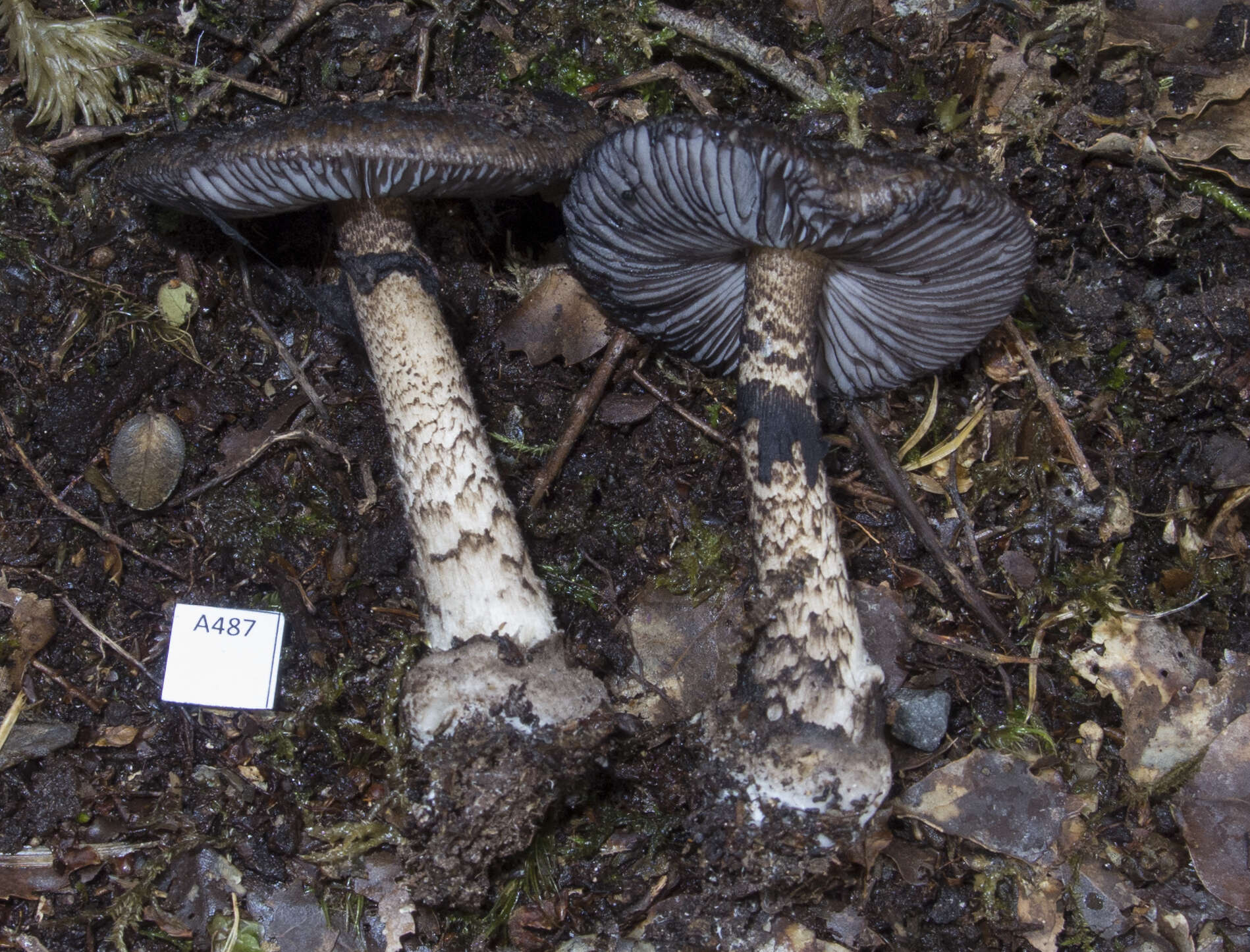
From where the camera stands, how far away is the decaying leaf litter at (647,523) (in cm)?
254

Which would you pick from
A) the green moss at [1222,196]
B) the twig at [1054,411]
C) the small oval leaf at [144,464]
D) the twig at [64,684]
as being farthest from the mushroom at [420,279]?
the green moss at [1222,196]

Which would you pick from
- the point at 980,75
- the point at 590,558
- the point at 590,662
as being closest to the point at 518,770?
the point at 590,662

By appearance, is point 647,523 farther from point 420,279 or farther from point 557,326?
point 420,279

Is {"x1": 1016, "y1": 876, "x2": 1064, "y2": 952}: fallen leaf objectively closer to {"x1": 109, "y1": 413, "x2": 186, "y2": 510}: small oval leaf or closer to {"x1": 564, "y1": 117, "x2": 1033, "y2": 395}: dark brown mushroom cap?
{"x1": 564, "y1": 117, "x2": 1033, "y2": 395}: dark brown mushroom cap

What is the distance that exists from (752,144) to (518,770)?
63.8 inches

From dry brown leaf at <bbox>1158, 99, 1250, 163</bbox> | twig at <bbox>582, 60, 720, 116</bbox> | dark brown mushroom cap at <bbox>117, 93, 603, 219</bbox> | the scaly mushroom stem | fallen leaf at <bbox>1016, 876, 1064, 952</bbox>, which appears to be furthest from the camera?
twig at <bbox>582, 60, 720, 116</bbox>

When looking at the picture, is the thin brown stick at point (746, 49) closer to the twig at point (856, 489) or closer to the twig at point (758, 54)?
the twig at point (758, 54)

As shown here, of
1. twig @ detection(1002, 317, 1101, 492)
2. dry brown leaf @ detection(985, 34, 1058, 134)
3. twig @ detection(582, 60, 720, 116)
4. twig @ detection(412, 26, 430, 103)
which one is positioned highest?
dry brown leaf @ detection(985, 34, 1058, 134)

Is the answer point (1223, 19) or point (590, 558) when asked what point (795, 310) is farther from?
point (1223, 19)

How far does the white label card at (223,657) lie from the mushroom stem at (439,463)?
660mm

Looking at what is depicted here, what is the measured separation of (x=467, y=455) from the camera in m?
2.46

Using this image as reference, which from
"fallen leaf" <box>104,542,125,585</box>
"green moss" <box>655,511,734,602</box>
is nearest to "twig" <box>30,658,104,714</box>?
"fallen leaf" <box>104,542,125,585</box>

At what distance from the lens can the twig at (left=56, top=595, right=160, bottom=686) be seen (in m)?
2.75

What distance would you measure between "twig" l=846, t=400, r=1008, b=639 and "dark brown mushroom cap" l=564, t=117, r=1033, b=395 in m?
0.19
